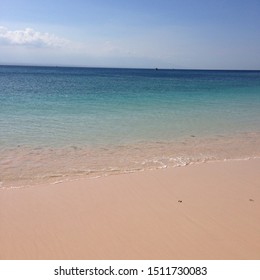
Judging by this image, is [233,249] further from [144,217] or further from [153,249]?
[144,217]

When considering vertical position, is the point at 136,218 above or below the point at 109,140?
below

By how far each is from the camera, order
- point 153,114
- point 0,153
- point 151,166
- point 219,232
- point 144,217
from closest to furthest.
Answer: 1. point 219,232
2. point 144,217
3. point 151,166
4. point 0,153
5. point 153,114

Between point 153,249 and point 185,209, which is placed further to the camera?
point 185,209

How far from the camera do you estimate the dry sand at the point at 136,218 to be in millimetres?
4559

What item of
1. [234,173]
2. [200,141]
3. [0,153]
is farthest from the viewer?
[200,141]

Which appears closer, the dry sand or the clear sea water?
the dry sand

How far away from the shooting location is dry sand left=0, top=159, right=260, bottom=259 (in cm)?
456

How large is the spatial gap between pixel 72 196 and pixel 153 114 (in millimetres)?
11667

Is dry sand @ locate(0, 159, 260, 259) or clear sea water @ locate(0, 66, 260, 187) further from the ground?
clear sea water @ locate(0, 66, 260, 187)

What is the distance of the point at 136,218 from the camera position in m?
5.48

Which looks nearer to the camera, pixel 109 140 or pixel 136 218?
pixel 136 218

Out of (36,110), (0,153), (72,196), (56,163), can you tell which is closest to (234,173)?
(72,196)

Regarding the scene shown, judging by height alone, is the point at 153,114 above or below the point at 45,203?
above

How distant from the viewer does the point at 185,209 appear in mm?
5836
